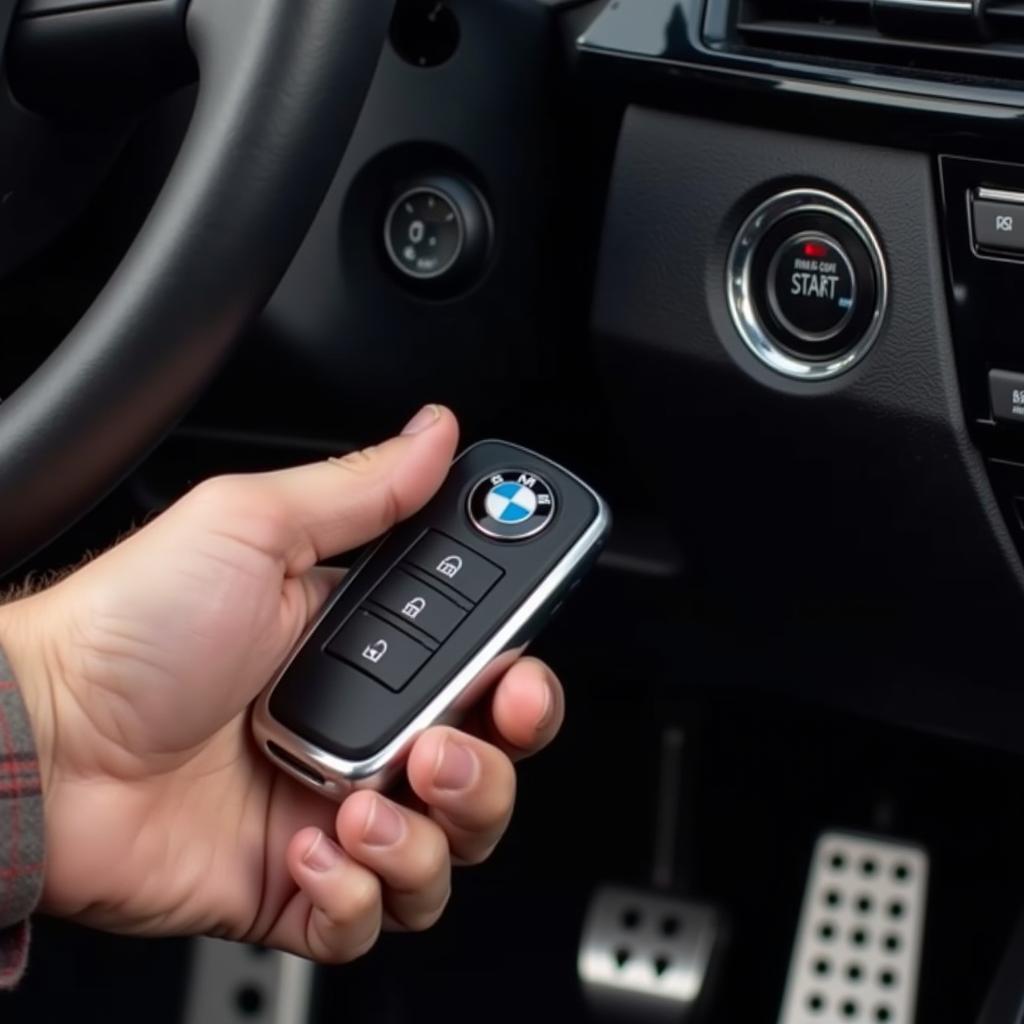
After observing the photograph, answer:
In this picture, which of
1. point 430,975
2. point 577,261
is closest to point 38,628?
point 577,261

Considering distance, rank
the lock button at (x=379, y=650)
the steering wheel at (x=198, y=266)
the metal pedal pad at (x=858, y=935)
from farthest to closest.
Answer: the metal pedal pad at (x=858, y=935), the lock button at (x=379, y=650), the steering wheel at (x=198, y=266)

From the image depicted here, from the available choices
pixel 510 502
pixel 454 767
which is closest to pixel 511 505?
pixel 510 502

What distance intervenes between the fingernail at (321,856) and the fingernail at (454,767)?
0.19ft

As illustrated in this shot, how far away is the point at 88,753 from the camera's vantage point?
786 mm

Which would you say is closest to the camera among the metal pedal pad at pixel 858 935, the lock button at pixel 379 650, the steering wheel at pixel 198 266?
the steering wheel at pixel 198 266

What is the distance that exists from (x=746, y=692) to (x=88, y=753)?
1.44 feet

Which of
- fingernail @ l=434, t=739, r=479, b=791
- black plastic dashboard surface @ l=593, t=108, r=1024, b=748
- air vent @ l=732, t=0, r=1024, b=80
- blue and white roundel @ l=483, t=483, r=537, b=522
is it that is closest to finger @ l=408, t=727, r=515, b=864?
fingernail @ l=434, t=739, r=479, b=791

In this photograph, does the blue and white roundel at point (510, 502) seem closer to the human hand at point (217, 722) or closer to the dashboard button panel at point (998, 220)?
the human hand at point (217, 722)

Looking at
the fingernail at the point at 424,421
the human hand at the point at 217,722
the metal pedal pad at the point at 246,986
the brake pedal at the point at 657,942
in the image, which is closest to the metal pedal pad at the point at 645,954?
the brake pedal at the point at 657,942

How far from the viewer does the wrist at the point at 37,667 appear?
767 millimetres

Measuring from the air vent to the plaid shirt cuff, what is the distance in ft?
1.44

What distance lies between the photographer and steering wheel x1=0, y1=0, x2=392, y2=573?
697mm

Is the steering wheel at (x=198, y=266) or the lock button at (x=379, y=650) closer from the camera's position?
the steering wheel at (x=198, y=266)

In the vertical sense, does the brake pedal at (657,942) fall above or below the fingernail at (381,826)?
below
